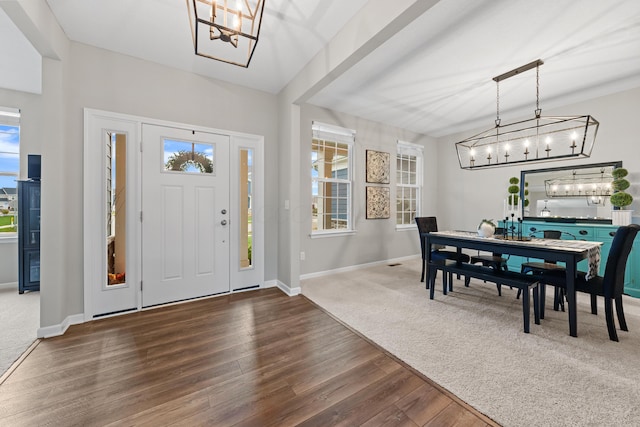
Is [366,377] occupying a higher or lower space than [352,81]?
lower

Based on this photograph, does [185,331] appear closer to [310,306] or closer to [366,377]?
[310,306]

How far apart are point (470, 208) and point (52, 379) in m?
6.31

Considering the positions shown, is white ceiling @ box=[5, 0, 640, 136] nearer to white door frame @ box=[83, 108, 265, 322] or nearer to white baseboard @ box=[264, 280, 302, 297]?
white door frame @ box=[83, 108, 265, 322]

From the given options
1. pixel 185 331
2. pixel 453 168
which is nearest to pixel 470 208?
pixel 453 168

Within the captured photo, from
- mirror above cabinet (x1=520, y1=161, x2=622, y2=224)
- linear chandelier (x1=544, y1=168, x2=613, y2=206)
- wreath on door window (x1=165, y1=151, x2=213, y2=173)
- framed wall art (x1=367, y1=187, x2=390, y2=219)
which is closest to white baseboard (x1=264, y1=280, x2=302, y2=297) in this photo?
wreath on door window (x1=165, y1=151, x2=213, y2=173)

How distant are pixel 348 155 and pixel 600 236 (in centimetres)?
380

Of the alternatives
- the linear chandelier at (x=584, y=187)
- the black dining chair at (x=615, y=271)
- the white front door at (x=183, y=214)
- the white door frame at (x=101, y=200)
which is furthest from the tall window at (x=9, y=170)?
the linear chandelier at (x=584, y=187)

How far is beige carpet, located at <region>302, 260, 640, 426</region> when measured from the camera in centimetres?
150

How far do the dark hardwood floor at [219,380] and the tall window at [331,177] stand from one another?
223cm

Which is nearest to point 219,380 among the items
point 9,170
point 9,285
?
point 9,285

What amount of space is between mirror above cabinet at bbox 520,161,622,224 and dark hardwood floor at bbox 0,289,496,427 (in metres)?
4.16

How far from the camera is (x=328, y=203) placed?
4582 mm

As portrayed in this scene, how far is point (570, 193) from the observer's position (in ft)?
13.4

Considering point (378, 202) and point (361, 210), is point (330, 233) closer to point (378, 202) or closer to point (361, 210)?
point (361, 210)
